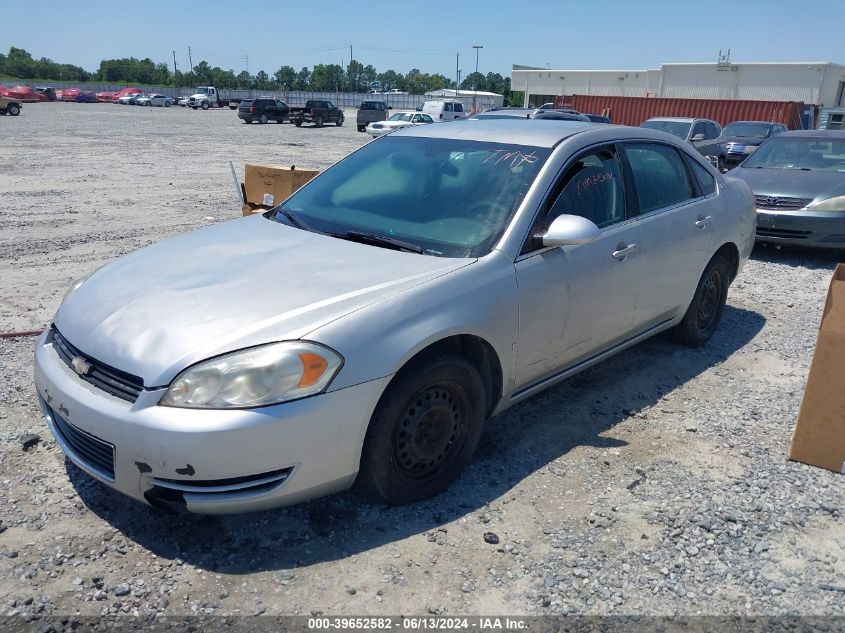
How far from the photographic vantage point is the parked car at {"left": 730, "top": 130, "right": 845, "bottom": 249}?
7965 mm

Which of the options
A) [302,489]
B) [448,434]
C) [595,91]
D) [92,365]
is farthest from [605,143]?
[595,91]

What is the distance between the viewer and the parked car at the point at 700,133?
632 inches

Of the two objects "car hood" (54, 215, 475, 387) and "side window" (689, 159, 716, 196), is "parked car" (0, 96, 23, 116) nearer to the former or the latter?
"car hood" (54, 215, 475, 387)

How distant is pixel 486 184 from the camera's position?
3.70 metres

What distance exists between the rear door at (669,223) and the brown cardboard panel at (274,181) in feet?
13.0

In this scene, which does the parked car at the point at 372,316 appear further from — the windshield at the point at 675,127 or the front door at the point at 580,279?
the windshield at the point at 675,127

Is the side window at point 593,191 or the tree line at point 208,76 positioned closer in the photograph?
the side window at point 593,191

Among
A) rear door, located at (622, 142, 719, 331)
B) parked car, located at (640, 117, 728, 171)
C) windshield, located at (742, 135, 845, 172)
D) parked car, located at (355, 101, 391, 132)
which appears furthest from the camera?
parked car, located at (355, 101, 391, 132)

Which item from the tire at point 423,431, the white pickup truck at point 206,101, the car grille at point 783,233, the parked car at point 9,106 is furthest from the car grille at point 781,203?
the white pickup truck at point 206,101

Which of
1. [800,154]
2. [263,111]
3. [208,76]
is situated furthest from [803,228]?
[208,76]

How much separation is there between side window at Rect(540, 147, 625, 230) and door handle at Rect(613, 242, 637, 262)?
149 mm

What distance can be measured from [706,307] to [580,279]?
2053 mm

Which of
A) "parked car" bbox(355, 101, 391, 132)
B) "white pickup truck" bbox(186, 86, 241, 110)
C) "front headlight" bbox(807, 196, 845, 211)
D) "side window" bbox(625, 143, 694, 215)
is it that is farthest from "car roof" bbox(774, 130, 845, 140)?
A: "white pickup truck" bbox(186, 86, 241, 110)

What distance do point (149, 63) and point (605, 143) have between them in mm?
136490
